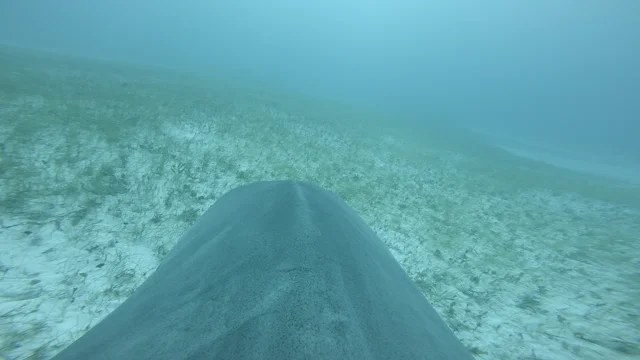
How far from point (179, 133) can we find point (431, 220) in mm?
12495

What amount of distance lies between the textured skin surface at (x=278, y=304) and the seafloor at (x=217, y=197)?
294cm

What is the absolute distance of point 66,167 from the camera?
7.95 meters

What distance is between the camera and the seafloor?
5.24 meters

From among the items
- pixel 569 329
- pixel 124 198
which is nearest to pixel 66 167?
pixel 124 198

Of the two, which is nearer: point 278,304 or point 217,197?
point 278,304

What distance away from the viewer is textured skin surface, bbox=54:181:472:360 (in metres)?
2.07

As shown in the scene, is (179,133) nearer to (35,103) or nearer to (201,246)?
(35,103)

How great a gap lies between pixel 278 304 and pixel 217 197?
7210mm

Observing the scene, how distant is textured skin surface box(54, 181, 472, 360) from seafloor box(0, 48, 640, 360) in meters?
2.94

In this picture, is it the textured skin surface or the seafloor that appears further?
the seafloor

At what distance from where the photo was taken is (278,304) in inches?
89.2

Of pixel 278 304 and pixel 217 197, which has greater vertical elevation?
pixel 278 304

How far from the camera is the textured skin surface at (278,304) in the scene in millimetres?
2074

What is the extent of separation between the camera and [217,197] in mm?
8664
